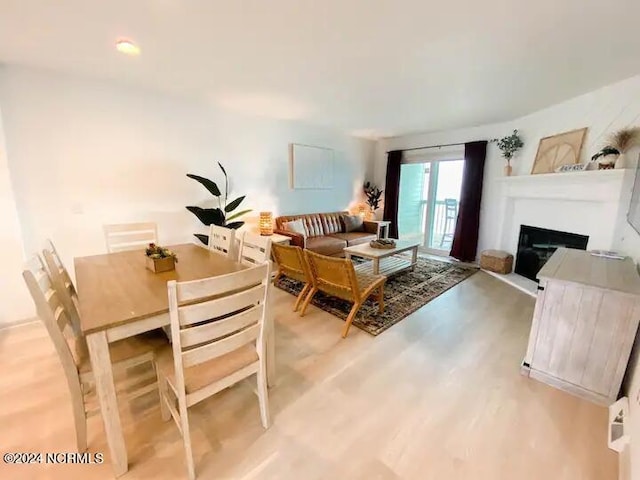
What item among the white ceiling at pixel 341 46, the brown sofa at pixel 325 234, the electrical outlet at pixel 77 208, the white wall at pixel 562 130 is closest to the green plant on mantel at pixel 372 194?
the brown sofa at pixel 325 234

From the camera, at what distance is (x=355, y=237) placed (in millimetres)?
5297

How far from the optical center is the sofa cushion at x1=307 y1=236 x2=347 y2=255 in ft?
14.8

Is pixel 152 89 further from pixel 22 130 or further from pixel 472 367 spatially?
pixel 472 367

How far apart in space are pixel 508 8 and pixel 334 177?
4.27 meters

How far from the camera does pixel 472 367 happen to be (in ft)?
7.33

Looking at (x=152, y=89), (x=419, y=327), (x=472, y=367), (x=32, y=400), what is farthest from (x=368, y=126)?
(x=32, y=400)

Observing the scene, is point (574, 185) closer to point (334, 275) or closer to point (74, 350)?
point (334, 275)

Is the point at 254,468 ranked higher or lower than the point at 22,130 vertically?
lower

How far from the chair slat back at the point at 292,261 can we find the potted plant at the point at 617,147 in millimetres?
3234

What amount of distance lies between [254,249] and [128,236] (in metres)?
1.65

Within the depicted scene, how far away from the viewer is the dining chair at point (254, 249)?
1.95 metres

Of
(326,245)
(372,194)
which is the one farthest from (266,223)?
(372,194)

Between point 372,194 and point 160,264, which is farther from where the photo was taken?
point 372,194

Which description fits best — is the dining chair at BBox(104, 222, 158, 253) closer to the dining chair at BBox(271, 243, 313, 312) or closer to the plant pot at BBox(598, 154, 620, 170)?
the dining chair at BBox(271, 243, 313, 312)
